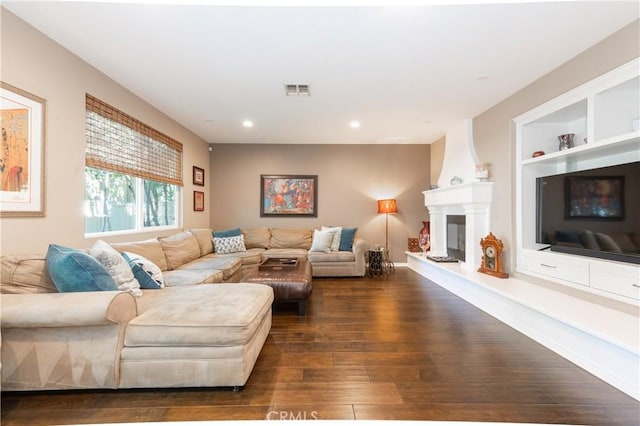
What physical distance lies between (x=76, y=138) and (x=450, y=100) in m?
4.11

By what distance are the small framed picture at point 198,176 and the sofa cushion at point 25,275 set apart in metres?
3.37

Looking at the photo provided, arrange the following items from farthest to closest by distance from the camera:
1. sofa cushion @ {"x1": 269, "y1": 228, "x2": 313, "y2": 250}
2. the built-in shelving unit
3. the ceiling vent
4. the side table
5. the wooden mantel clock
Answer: sofa cushion @ {"x1": 269, "y1": 228, "x2": 313, "y2": 250} → the side table → the wooden mantel clock → the ceiling vent → the built-in shelving unit

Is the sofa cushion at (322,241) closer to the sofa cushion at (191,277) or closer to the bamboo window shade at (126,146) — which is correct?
the sofa cushion at (191,277)

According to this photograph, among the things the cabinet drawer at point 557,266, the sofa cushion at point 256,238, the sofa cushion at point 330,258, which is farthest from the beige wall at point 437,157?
the sofa cushion at point 256,238

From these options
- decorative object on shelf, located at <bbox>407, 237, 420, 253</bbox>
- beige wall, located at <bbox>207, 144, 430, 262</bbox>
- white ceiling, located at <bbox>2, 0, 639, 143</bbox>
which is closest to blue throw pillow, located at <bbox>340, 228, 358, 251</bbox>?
beige wall, located at <bbox>207, 144, 430, 262</bbox>

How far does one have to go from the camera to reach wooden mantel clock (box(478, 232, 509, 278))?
3.46 metres

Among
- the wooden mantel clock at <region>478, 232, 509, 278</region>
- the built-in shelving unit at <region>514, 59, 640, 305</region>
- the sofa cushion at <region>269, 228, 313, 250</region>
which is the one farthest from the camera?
the sofa cushion at <region>269, 228, 313, 250</region>

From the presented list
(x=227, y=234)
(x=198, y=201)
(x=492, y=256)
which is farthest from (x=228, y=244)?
(x=492, y=256)

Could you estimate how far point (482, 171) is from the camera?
12.6ft

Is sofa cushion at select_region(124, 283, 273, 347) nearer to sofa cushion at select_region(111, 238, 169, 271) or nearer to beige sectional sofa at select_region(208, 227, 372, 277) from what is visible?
sofa cushion at select_region(111, 238, 169, 271)

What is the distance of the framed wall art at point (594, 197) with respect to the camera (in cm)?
229

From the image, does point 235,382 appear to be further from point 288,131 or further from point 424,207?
point 424,207

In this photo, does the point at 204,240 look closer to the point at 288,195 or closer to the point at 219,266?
the point at 219,266

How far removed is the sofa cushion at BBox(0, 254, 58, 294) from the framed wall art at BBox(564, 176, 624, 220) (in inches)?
171
